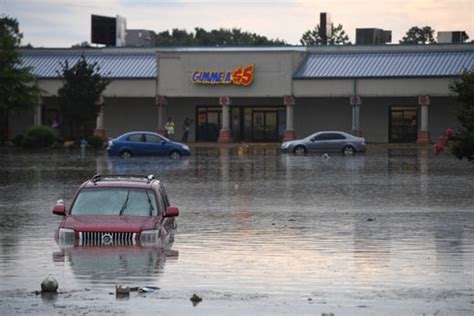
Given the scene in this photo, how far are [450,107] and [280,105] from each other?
475 inches

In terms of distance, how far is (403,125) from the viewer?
81.8 metres

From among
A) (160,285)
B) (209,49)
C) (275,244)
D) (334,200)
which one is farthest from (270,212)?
(209,49)

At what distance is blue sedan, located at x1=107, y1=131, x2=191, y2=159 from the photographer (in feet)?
196

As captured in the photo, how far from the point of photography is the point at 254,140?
277 ft

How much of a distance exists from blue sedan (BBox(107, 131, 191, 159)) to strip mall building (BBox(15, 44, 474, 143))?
19350 mm

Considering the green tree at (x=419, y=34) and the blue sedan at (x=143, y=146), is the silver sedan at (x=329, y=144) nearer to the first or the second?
the blue sedan at (x=143, y=146)

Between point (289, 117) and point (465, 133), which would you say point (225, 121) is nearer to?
point (289, 117)

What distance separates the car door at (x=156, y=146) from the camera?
2377 inches

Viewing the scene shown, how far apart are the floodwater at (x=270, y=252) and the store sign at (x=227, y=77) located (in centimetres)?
3746

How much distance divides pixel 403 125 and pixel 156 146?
87.4ft

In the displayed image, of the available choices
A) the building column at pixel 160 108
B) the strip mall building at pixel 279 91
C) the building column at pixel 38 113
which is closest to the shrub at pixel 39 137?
the strip mall building at pixel 279 91

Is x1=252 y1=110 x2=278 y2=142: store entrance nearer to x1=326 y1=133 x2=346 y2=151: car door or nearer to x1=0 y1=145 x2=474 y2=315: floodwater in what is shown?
x1=326 y1=133 x2=346 y2=151: car door

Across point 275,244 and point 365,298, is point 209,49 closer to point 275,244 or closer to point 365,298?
point 275,244

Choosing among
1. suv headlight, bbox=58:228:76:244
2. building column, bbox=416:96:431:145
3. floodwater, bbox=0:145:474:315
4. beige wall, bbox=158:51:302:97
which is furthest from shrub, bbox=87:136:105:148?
suv headlight, bbox=58:228:76:244
